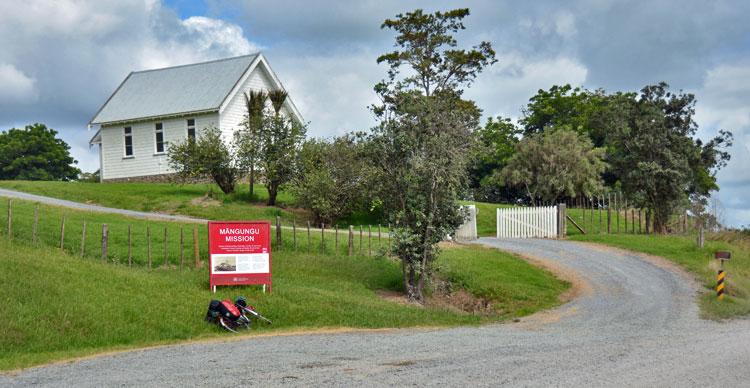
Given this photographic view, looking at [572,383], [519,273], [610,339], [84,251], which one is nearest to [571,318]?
[610,339]

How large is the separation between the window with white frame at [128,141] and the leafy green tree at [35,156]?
26.8 metres

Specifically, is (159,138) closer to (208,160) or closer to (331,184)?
(208,160)

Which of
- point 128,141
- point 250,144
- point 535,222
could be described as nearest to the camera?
point 535,222

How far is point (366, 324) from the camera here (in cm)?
1964

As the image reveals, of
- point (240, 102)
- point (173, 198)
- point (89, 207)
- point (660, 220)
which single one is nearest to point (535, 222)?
point (660, 220)

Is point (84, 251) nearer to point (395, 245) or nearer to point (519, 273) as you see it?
point (395, 245)

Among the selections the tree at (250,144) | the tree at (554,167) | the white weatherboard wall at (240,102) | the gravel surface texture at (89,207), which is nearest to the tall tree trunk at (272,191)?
the tree at (250,144)

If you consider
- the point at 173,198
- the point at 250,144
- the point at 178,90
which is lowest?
the point at 173,198

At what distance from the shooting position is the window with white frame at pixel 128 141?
2014 inches

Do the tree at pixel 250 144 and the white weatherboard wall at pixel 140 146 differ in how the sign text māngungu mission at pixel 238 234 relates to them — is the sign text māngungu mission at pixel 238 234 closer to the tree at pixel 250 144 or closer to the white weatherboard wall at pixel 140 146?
the tree at pixel 250 144

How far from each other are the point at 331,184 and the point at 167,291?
61.7ft

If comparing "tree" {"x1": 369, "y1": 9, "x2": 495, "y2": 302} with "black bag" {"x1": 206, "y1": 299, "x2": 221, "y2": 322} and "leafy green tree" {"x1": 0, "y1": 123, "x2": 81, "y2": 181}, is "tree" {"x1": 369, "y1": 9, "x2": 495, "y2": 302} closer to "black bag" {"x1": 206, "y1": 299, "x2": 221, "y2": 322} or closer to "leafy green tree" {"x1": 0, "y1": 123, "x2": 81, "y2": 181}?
"black bag" {"x1": 206, "y1": 299, "x2": 221, "y2": 322}

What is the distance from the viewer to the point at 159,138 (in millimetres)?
50406

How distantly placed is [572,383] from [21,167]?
72.0 m
